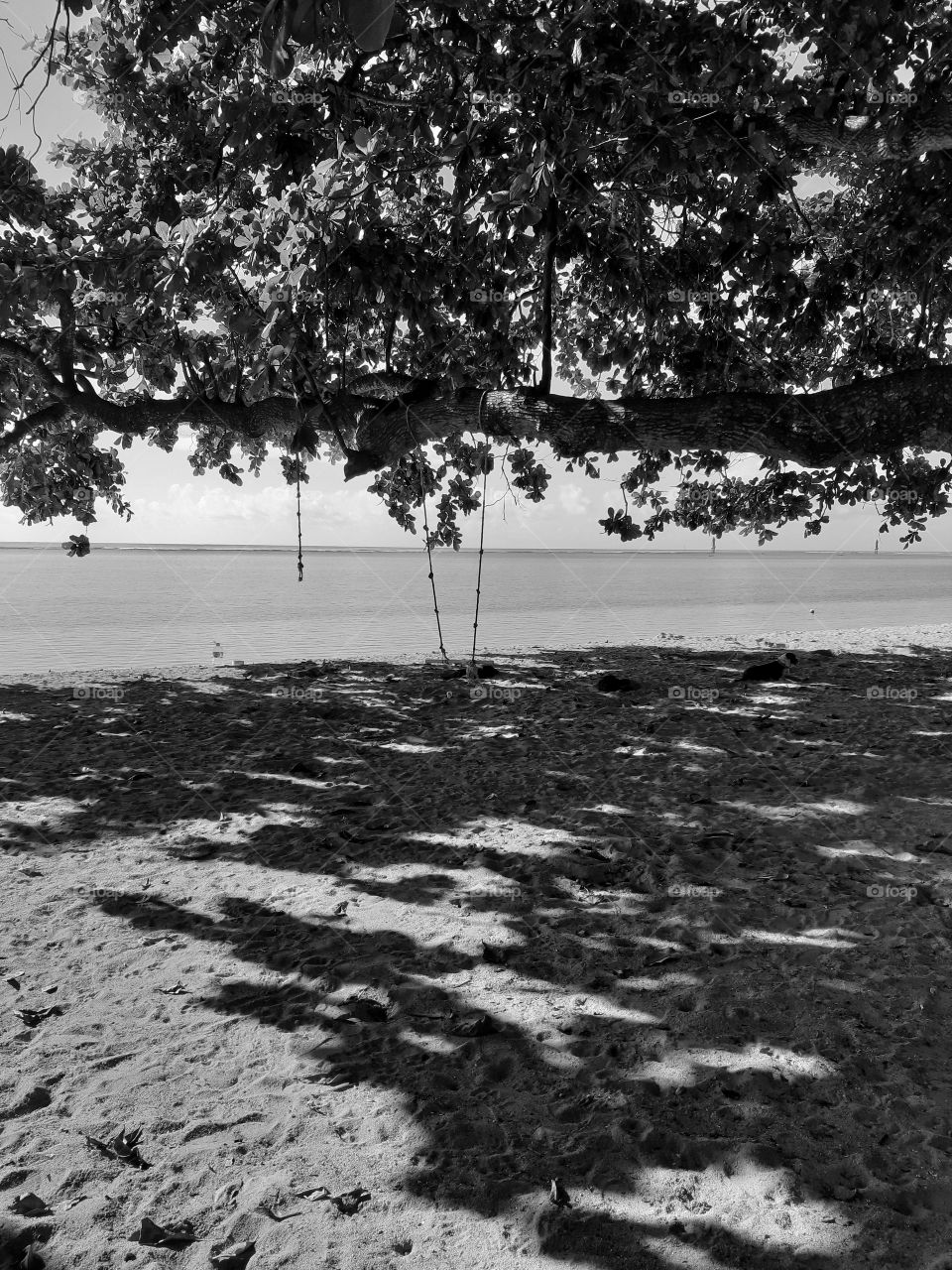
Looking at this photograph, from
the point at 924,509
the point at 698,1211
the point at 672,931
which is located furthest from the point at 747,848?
the point at 924,509

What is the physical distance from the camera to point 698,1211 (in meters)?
1.98

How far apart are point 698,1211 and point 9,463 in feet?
41.5

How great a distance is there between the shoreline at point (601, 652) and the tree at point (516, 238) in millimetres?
2358

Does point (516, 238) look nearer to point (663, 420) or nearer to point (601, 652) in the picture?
point (663, 420)

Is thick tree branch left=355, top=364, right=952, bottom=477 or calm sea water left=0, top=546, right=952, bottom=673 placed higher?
thick tree branch left=355, top=364, right=952, bottom=477

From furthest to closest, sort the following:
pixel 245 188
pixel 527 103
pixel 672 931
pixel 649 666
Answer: pixel 649 666 < pixel 245 188 < pixel 527 103 < pixel 672 931

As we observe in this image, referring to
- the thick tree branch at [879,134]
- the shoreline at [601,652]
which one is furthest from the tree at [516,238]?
the shoreline at [601,652]

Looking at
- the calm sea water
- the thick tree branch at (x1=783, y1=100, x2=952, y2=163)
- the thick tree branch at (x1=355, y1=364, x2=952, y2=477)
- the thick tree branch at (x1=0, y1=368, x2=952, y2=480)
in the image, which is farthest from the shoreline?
the thick tree branch at (x1=783, y1=100, x2=952, y2=163)

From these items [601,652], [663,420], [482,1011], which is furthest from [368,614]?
[482,1011]

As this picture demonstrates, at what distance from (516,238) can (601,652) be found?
766cm

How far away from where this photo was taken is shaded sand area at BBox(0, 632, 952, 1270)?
6.51ft

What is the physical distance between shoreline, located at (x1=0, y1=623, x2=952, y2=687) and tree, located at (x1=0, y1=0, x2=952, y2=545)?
236 cm

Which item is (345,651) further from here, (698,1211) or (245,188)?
(698,1211)

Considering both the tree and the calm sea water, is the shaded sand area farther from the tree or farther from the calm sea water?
the calm sea water
